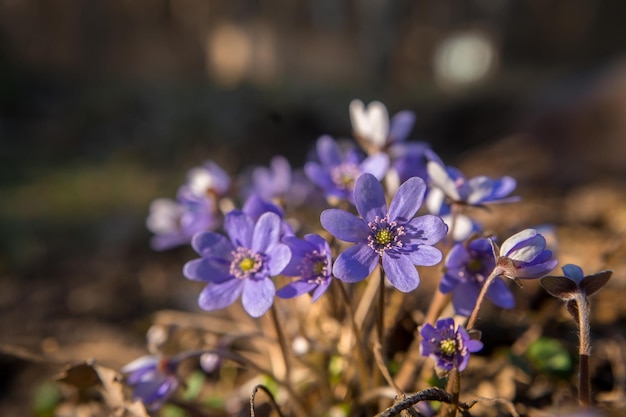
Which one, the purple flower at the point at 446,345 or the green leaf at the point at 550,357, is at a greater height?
the purple flower at the point at 446,345

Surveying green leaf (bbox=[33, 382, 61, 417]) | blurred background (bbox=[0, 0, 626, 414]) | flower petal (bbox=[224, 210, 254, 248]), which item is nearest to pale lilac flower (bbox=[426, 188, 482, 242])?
flower petal (bbox=[224, 210, 254, 248])

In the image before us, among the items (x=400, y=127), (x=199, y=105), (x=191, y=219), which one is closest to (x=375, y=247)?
(x=400, y=127)

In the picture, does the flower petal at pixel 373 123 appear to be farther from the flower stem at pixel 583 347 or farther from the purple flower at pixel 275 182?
the flower stem at pixel 583 347

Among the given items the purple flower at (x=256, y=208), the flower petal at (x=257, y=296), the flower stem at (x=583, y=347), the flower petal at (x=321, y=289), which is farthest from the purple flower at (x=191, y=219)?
the flower stem at (x=583, y=347)

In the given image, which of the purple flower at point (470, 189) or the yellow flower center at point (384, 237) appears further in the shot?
the purple flower at point (470, 189)

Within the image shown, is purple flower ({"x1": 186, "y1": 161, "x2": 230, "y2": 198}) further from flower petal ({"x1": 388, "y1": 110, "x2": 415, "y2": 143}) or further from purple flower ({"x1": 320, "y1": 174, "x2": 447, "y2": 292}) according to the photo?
purple flower ({"x1": 320, "y1": 174, "x2": 447, "y2": 292})

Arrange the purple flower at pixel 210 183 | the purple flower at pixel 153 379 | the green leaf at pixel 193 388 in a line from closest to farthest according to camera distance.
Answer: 1. the purple flower at pixel 153 379
2. the purple flower at pixel 210 183
3. the green leaf at pixel 193 388

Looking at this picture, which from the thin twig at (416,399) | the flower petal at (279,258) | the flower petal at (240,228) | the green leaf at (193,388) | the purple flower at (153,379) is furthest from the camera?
the green leaf at (193,388)
